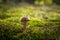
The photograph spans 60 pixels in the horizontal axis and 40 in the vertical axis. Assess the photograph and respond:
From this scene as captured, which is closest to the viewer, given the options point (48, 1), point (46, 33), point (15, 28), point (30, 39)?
point (30, 39)

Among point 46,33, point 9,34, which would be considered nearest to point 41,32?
point 46,33

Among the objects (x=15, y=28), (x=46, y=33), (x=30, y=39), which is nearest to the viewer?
(x=30, y=39)

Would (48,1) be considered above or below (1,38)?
→ below

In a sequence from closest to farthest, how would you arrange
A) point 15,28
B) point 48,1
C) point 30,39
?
point 30,39 → point 15,28 → point 48,1

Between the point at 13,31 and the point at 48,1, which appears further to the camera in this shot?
the point at 48,1

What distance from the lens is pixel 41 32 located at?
24.5 ft

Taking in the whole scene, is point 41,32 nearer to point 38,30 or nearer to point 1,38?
point 38,30

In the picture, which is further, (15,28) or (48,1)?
(48,1)

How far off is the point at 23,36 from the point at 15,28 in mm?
A: 1066

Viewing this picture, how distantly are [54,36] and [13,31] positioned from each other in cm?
180

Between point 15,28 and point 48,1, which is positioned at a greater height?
point 15,28

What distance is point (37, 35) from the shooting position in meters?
7.16

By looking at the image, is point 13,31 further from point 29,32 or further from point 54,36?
point 54,36

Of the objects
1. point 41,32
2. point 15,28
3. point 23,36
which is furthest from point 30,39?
point 15,28
